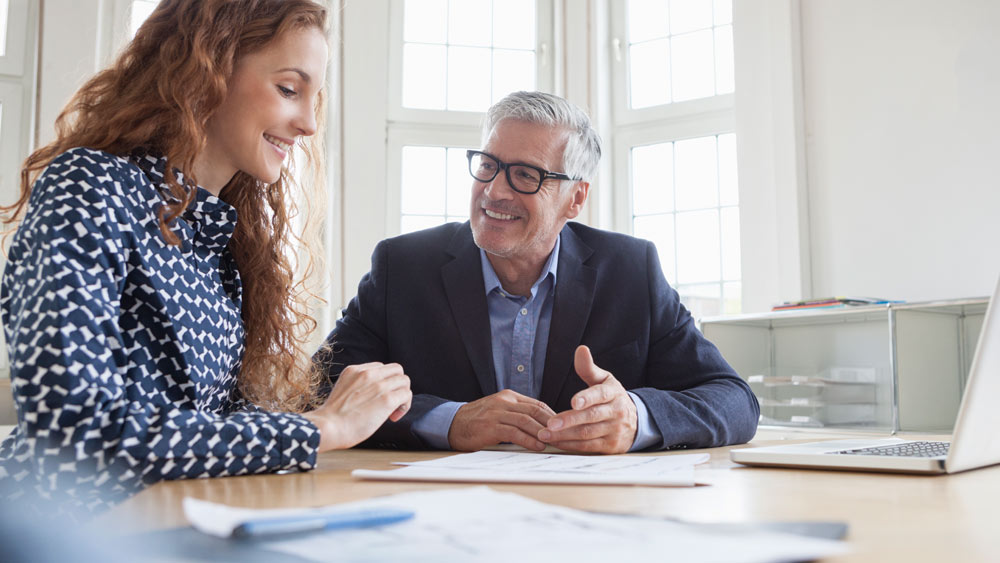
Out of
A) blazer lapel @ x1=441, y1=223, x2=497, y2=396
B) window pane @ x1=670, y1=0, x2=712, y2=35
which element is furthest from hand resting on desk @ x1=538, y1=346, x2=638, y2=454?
window pane @ x1=670, y1=0, x2=712, y2=35

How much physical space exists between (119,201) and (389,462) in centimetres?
50

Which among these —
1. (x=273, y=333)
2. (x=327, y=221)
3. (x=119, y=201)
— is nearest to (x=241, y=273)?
(x=273, y=333)

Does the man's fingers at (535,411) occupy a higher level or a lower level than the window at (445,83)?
lower

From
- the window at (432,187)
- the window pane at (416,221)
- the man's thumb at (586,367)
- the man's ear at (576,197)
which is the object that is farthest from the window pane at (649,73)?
the man's thumb at (586,367)

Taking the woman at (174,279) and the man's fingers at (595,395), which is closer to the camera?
the woman at (174,279)

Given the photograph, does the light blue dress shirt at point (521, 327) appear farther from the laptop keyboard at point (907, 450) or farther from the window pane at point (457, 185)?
the window pane at point (457, 185)

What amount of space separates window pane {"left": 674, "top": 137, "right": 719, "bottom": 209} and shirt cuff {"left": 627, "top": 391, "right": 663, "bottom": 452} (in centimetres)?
268

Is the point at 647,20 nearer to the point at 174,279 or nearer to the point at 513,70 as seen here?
the point at 513,70

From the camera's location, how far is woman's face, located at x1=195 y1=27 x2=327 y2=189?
139cm

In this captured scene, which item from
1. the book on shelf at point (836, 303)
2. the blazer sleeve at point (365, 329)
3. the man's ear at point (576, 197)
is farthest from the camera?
the book on shelf at point (836, 303)

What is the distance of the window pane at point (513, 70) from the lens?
4098 mm

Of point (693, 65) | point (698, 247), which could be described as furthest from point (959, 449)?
point (693, 65)

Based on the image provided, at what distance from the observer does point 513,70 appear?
412 cm

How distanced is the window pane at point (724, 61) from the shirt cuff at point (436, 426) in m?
2.86
